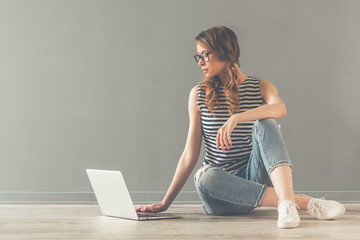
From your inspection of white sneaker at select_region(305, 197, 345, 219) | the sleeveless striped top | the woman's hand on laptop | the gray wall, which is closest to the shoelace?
white sneaker at select_region(305, 197, 345, 219)

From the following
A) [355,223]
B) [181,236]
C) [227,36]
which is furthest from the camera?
[227,36]

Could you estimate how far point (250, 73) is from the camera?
10.0 ft

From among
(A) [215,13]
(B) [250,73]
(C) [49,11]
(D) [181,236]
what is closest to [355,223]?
(D) [181,236]

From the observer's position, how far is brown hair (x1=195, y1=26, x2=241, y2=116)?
2314 millimetres

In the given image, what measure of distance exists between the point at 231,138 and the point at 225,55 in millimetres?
378

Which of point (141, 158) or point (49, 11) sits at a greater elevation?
point (49, 11)

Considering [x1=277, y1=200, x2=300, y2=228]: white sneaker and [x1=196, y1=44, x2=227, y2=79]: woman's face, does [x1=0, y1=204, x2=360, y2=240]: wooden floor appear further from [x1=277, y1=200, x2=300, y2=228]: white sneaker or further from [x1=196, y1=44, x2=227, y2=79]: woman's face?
[x1=196, y1=44, x2=227, y2=79]: woman's face

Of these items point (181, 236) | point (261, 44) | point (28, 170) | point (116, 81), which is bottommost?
point (28, 170)

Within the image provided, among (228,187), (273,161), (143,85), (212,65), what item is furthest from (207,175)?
(143,85)

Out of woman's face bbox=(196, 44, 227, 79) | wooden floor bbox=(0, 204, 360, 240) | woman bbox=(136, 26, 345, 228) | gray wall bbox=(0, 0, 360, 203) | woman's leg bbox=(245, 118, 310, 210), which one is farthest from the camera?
gray wall bbox=(0, 0, 360, 203)

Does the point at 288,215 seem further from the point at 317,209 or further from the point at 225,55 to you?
the point at 225,55

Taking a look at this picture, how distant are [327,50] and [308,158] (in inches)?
25.4

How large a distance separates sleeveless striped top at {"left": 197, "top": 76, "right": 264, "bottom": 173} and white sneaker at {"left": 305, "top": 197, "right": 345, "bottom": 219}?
353 millimetres

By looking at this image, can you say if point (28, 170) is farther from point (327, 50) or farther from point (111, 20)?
point (327, 50)
